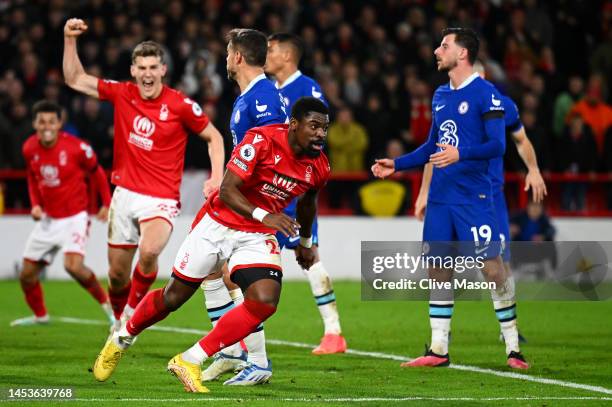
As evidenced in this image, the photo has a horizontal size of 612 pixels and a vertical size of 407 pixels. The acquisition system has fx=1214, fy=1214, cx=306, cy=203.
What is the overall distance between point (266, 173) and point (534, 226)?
10.3m

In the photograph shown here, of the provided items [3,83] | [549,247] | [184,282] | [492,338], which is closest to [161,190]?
[184,282]

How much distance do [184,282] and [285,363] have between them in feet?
6.54

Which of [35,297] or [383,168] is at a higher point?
[383,168]

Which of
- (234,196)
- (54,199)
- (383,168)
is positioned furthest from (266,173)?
(54,199)

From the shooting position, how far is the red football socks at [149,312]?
8367 millimetres

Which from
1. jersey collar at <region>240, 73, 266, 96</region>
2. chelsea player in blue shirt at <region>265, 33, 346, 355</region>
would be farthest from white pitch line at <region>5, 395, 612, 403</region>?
chelsea player in blue shirt at <region>265, 33, 346, 355</region>

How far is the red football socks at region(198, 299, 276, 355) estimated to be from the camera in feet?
26.3

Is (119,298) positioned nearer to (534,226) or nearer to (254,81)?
(254,81)

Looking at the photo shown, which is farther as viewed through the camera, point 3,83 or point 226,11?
point 226,11

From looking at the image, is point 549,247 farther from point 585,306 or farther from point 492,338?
point 492,338

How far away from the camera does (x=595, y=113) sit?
19.5 meters

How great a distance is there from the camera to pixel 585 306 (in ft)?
52.3

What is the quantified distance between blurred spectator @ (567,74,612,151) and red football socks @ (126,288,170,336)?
475 inches

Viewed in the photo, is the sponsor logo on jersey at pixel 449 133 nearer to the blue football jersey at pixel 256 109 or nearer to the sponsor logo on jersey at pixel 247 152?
the blue football jersey at pixel 256 109
